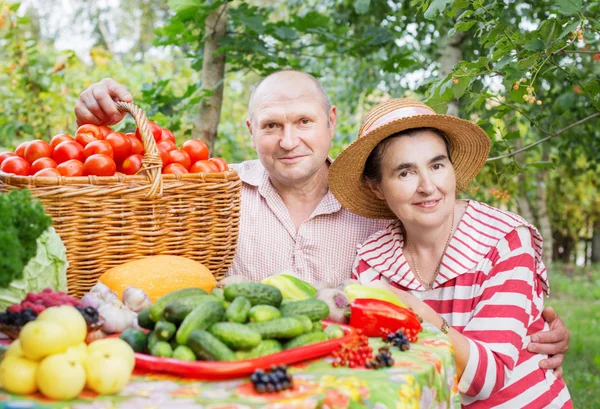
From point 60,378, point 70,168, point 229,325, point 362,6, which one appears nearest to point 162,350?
point 229,325

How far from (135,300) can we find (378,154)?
130 cm

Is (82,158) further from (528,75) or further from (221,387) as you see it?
(528,75)

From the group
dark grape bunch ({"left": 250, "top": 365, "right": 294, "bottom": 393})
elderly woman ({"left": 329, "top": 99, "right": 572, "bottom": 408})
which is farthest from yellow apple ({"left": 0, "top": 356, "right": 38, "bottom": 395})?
elderly woman ({"left": 329, "top": 99, "right": 572, "bottom": 408})

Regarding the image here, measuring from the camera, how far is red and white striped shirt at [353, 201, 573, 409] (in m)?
2.31

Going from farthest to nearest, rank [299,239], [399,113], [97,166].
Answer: [299,239] → [399,113] → [97,166]

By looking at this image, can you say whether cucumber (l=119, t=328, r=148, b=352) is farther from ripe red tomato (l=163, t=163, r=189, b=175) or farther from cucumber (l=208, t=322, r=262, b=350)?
ripe red tomato (l=163, t=163, r=189, b=175)

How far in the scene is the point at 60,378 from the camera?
1246 mm

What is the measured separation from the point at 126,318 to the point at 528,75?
1.92 meters

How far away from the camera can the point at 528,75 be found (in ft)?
8.86

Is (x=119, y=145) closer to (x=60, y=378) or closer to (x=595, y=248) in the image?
(x=60, y=378)

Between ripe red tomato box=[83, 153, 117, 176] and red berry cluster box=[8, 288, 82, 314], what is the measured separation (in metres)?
0.64

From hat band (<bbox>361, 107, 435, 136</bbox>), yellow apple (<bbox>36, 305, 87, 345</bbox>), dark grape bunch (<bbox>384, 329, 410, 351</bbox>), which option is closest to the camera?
yellow apple (<bbox>36, 305, 87, 345</bbox>)

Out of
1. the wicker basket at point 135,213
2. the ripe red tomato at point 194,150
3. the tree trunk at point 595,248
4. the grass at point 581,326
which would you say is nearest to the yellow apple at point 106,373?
the wicker basket at point 135,213

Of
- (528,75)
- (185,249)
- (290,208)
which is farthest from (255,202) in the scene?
(528,75)
